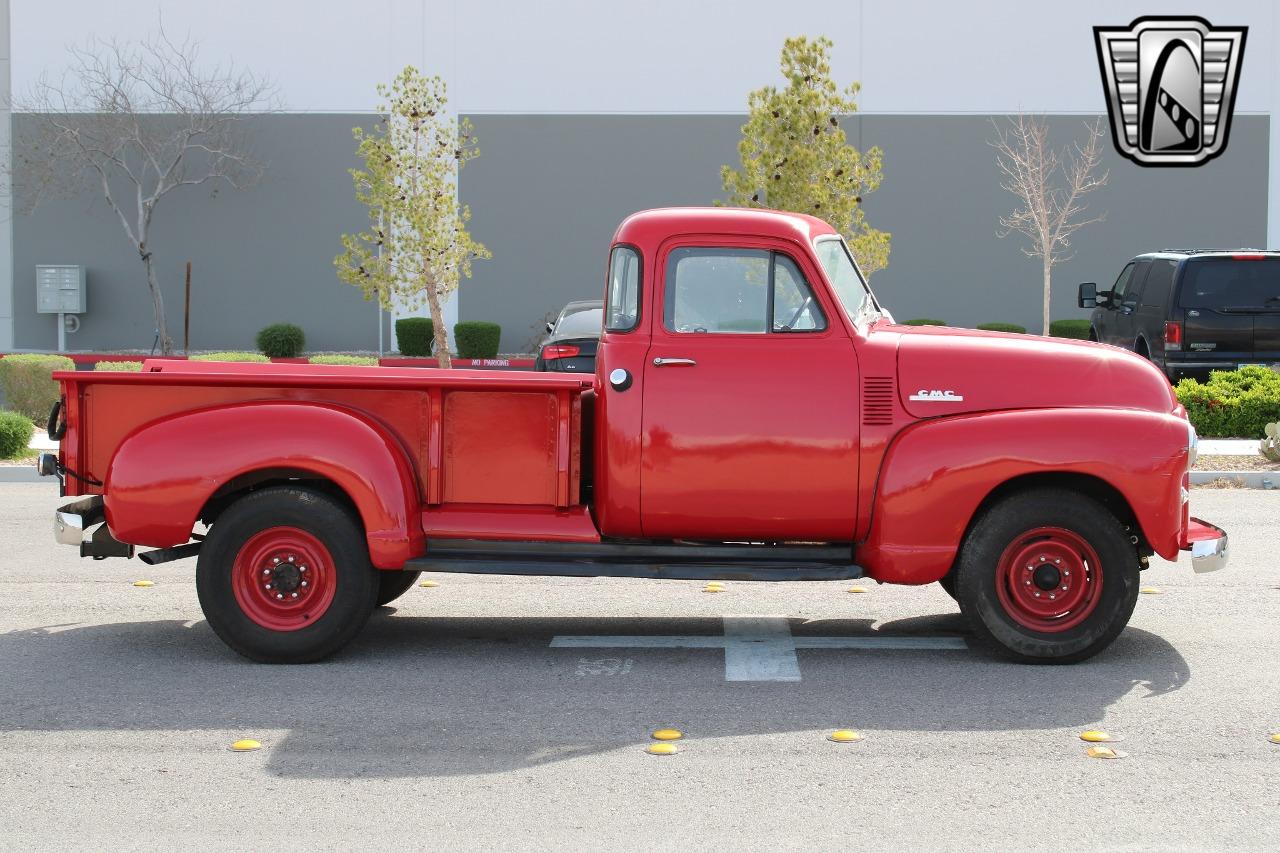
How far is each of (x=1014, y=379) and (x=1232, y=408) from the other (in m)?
10.7

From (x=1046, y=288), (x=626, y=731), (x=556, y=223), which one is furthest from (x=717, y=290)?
(x=556, y=223)

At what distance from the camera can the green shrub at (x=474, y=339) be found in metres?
28.2

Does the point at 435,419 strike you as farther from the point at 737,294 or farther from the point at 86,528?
the point at 86,528

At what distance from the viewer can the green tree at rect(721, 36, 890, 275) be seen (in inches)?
793

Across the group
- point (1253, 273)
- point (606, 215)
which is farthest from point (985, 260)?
point (1253, 273)

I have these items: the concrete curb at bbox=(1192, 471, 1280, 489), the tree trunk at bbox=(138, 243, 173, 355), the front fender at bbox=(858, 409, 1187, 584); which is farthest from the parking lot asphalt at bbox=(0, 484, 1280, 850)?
the tree trunk at bbox=(138, 243, 173, 355)

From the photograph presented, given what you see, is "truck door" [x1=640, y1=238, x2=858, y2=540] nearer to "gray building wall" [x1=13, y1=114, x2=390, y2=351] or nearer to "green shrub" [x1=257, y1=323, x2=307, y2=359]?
"green shrub" [x1=257, y1=323, x2=307, y2=359]

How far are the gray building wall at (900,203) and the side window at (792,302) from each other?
22.0 meters

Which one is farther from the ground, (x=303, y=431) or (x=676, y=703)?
(x=303, y=431)

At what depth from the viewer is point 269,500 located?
6.97 m

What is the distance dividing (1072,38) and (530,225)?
11061mm

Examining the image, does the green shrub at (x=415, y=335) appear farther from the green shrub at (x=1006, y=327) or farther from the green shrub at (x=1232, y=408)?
the green shrub at (x=1232, y=408)

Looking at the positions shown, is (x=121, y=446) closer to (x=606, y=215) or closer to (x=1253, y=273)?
(x=1253, y=273)

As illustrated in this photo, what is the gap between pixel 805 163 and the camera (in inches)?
791
